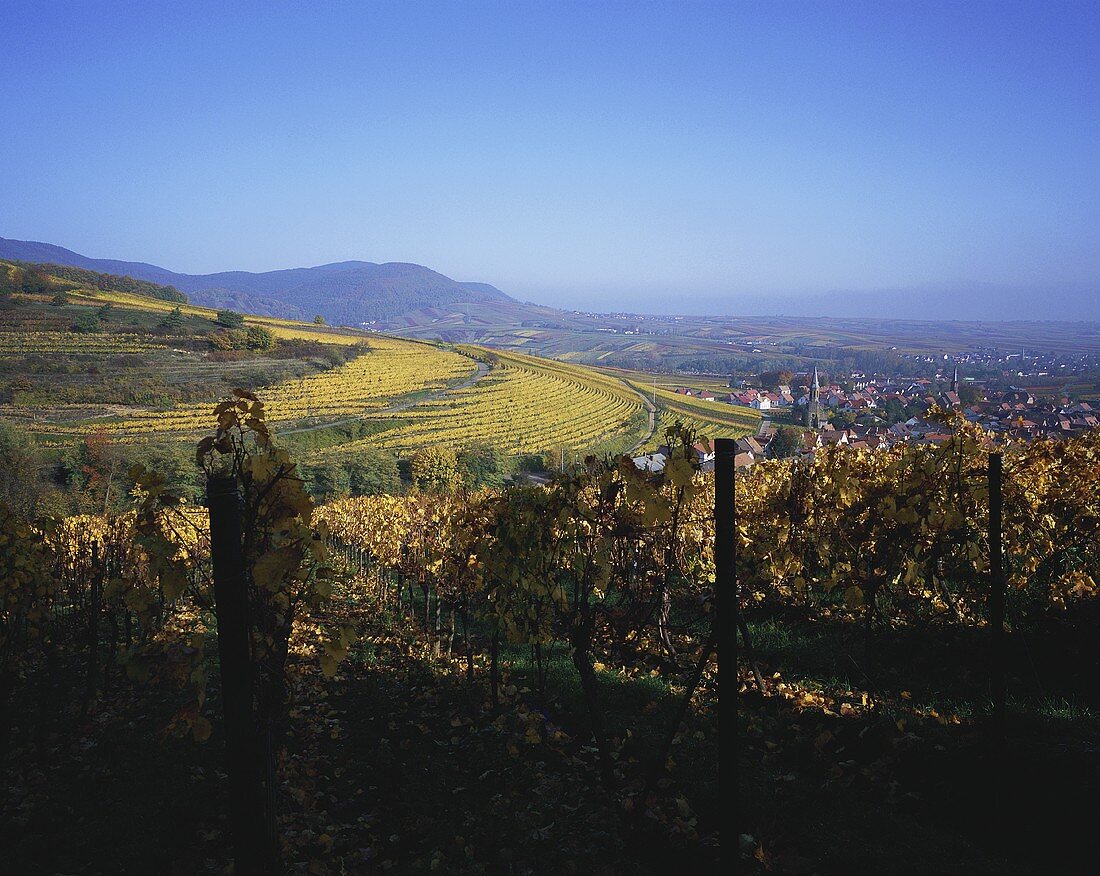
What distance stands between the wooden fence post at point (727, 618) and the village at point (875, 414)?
2.65 ft

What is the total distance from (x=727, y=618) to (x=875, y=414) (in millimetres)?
35306

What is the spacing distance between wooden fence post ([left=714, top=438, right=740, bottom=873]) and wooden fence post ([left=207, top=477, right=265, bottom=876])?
1.69m

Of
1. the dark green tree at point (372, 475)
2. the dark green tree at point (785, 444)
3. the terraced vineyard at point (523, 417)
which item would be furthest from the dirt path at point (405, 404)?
the dark green tree at point (785, 444)

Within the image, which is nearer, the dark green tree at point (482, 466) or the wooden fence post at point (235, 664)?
the wooden fence post at point (235, 664)

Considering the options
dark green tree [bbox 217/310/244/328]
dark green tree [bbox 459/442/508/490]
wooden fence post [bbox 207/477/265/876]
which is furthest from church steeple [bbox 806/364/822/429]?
dark green tree [bbox 217/310/244/328]

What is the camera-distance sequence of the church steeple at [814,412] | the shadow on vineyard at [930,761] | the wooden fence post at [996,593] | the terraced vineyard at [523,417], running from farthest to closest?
1. the terraced vineyard at [523,417]
2. the church steeple at [814,412]
3. the wooden fence post at [996,593]
4. the shadow on vineyard at [930,761]

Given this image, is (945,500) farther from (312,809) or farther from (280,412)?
(280,412)

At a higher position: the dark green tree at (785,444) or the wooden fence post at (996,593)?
the wooden fence post at (996,593)

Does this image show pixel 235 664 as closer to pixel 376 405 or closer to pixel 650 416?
pixel 376 405

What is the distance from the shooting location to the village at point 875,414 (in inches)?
523

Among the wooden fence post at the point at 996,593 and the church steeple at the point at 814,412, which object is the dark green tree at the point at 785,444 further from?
the wooden fence post at the point at 996,593

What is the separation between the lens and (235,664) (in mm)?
1920

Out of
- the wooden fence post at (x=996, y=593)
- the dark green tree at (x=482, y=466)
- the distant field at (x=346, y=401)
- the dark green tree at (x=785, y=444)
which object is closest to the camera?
the wooden fence post at (x=996, y=593)

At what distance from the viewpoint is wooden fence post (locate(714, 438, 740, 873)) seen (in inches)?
100.0
